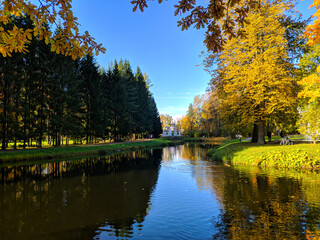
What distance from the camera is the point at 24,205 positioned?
7.75 metres

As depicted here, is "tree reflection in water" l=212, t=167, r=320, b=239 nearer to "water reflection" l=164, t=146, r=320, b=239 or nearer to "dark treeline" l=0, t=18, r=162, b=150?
"water reflection" l=164, t=146, r=320, b=239

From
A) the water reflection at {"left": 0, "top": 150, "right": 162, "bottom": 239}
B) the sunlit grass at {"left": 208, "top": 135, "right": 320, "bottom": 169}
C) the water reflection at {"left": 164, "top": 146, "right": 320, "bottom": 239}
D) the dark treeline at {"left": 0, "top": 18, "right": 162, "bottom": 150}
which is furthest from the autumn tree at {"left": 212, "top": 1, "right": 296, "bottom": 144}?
the dark treeline at {"left": 0, "top": 18, "right": 162, "bottom": 150}

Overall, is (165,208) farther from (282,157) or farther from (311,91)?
(282,157)

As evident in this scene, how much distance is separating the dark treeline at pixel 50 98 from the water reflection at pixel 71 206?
14.5m

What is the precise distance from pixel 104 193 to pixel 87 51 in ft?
24.4

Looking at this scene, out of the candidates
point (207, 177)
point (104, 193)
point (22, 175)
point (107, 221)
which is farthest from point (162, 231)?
point (22, 175)

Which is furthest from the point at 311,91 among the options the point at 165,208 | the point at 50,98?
the point at 50,98

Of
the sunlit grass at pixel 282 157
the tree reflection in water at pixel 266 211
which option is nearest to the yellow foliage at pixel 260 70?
the sunlit grass at pixel 282 157

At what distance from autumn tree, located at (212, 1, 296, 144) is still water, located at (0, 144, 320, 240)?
7.16 m

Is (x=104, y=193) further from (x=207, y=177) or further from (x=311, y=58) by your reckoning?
(x=311, y=58)

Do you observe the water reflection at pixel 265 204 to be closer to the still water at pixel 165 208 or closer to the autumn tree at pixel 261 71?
the still water at pixel 165 208

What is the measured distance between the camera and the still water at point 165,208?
551 centimetres

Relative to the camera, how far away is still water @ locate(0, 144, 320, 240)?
5508mm

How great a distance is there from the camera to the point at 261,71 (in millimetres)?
16781
